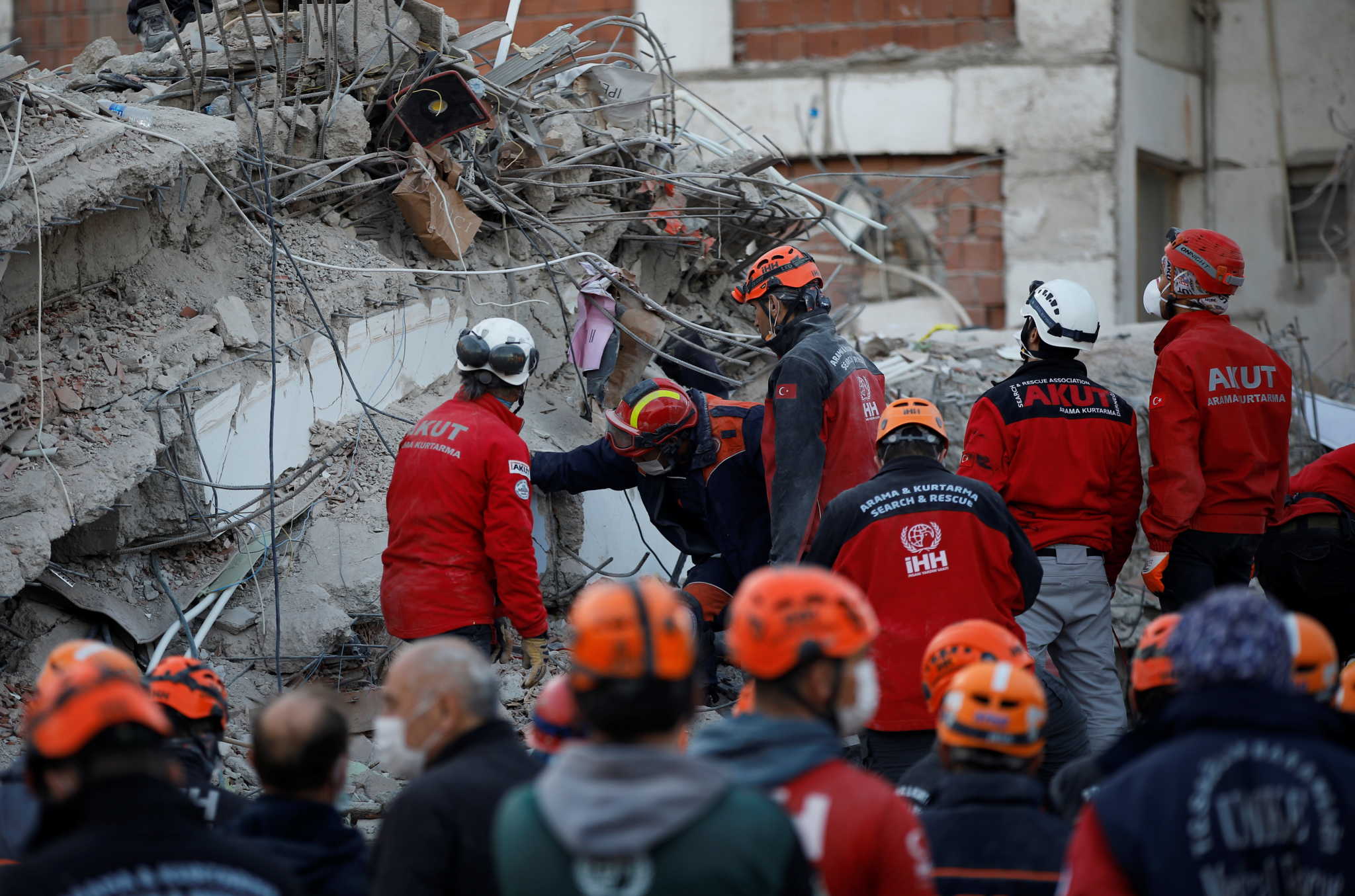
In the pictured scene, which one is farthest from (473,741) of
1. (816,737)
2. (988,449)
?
(988,449)

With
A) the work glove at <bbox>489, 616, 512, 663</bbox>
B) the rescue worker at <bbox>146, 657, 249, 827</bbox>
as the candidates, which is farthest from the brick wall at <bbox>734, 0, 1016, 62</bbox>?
the rescue worker at <bbox>146, 657, 249, 827</bbox>

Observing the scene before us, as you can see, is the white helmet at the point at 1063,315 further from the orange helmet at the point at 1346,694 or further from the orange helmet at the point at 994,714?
the orange helmet at the point at 994,714

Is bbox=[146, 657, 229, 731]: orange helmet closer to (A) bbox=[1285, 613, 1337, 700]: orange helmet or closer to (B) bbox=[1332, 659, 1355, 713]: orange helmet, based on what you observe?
(A) bbox=[1285, 613, 1337, 700]: orange helmet

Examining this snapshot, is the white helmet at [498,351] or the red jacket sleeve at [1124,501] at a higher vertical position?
the white helmet at [498,351]

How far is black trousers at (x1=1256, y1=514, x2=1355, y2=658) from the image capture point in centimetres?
504

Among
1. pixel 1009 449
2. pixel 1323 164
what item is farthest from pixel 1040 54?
pixel 1009 449

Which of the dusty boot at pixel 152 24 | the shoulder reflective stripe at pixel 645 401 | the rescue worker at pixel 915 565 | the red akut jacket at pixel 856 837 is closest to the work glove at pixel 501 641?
the shoulder reflective stripe at pixel 645 401

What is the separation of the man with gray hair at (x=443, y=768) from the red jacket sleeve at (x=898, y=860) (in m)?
0.67

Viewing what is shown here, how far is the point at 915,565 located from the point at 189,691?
2060 mm

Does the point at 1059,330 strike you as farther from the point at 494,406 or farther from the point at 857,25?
the point at 857,25

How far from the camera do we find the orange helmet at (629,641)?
6.78ft

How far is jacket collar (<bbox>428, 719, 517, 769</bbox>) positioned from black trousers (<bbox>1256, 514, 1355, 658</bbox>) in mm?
3676

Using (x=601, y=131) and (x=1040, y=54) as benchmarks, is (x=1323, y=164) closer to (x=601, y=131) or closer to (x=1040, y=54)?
(x=1040, y=54)

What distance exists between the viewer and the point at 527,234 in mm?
6898
